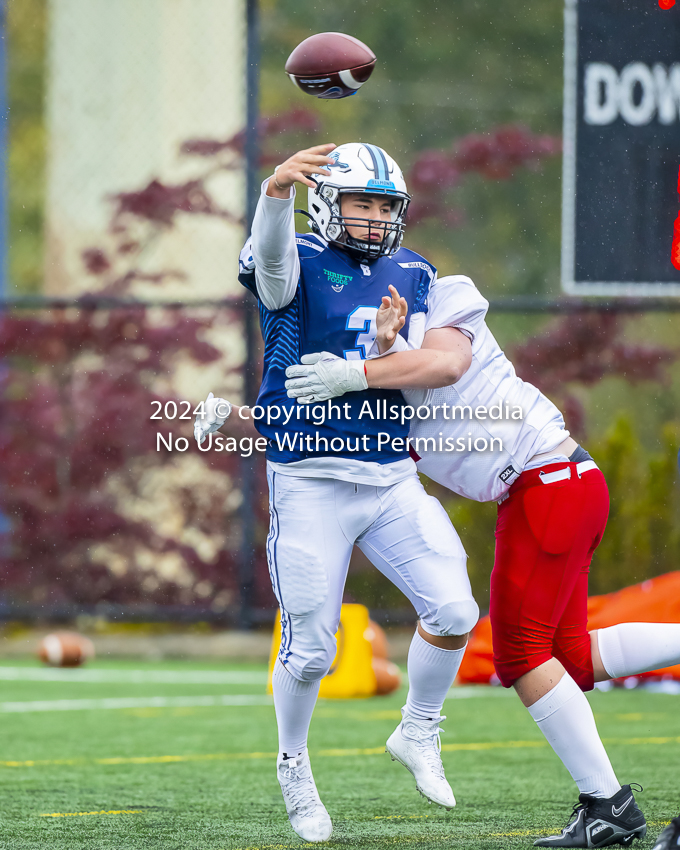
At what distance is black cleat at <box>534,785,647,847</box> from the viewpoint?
3.11 meters

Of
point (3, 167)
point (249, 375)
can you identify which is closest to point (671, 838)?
point (249, 375)

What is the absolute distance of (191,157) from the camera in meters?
9.08

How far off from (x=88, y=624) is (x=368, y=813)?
5235mm

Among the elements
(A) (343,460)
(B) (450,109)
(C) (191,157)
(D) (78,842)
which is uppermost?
(B) (450,109)

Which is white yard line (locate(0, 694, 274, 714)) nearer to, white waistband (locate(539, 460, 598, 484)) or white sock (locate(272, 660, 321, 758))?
white sock (locate(272, 660, 321, 758))

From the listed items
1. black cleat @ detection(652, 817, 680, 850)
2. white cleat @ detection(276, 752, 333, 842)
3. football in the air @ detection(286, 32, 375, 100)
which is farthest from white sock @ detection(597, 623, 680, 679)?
football in the air @ detection(286, 32, 375, 100)

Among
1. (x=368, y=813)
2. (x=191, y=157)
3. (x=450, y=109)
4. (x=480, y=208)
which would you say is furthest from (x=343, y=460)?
(x=450, y=109)

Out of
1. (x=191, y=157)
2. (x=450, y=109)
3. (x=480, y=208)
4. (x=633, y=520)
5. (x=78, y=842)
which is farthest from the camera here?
(x=450, y=109)

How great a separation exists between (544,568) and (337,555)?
1.66 ft

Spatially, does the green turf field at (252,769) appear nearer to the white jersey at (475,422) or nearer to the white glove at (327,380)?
the white jersey at (475,422)

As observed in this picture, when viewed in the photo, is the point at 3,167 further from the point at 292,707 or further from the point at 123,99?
the point at 292,707

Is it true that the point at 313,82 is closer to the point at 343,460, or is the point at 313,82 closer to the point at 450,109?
the point at 343,460

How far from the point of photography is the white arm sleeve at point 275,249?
3.07m

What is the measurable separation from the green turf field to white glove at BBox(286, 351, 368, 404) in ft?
3.54
